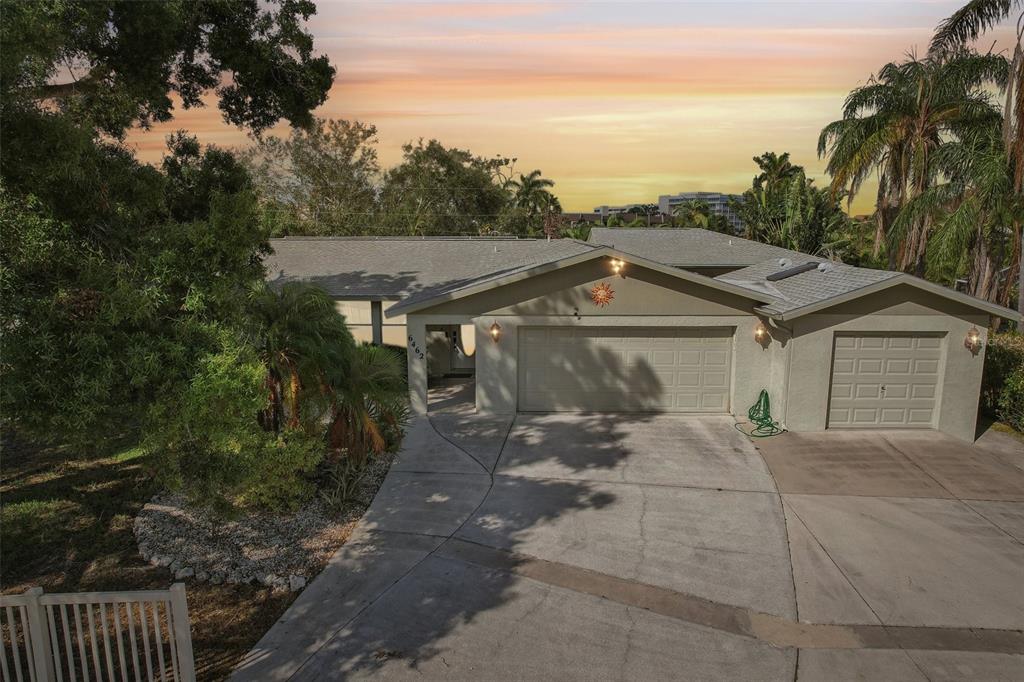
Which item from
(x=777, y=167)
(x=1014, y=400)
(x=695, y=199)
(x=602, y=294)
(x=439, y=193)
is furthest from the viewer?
(x=695, y=199)

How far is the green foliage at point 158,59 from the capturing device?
19.4 ft

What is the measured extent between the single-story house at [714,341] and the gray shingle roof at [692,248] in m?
6.91

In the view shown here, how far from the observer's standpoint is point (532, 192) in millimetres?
61688

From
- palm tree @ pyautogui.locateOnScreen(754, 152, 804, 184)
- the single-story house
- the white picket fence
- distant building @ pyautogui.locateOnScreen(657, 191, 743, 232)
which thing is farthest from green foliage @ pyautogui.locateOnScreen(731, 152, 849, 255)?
the white picket fence

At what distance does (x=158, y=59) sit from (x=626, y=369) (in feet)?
36.2

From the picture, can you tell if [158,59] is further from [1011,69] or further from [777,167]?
[777,167]

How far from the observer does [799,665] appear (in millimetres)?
6609

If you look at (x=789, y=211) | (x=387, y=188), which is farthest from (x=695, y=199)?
(x=387, y=188)

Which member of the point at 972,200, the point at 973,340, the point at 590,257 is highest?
the point at 972,200

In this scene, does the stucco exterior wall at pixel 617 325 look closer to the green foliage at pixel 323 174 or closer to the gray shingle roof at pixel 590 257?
the gray shingle roof at pixel 590 257

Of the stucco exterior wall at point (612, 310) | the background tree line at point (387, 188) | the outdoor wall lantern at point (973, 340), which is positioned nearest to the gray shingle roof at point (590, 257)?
the stucco exterior wall at point (612, 310)

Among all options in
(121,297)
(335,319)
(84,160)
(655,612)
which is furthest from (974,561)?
(84,160)

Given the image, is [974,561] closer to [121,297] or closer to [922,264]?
[121,297]

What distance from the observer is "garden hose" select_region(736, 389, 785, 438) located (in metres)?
13.9
